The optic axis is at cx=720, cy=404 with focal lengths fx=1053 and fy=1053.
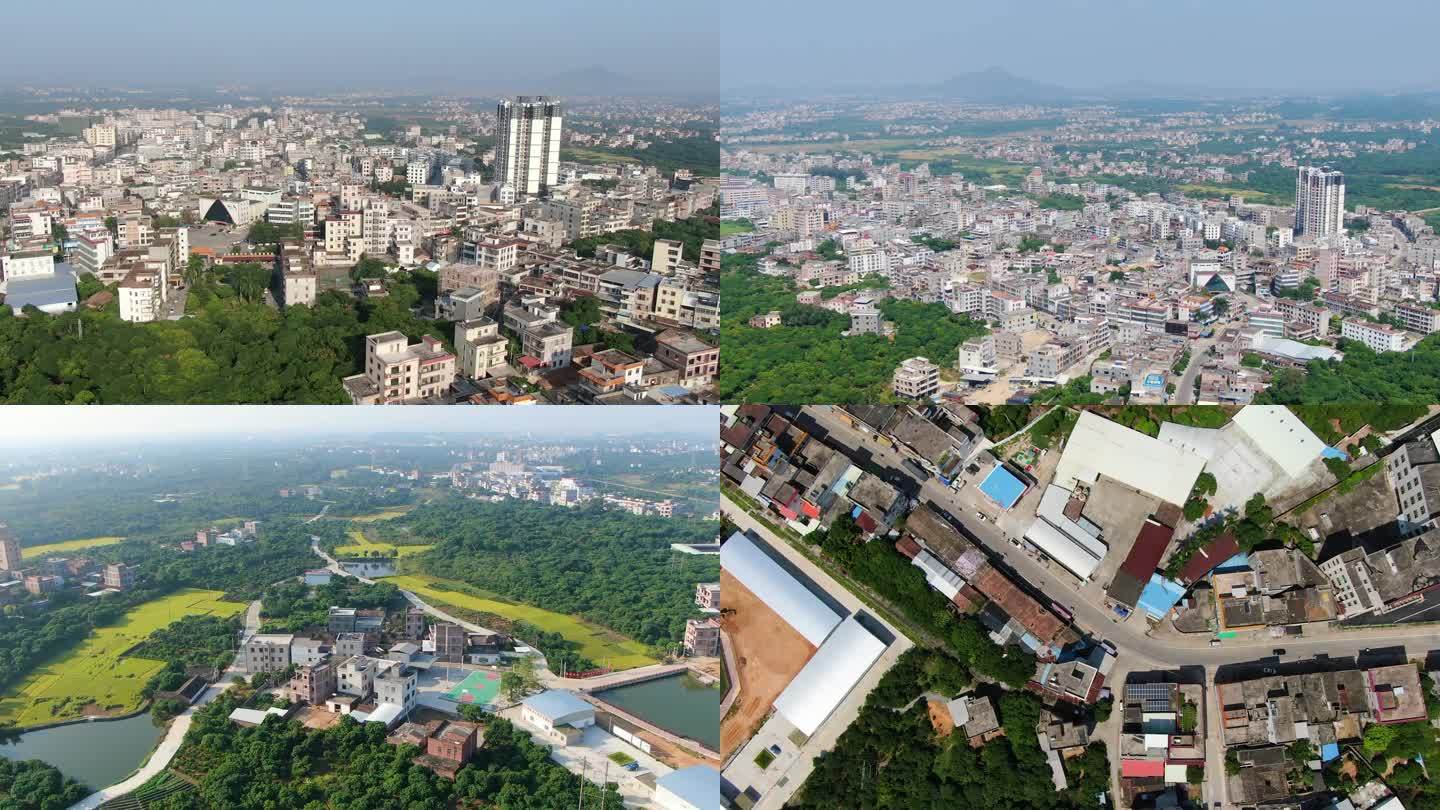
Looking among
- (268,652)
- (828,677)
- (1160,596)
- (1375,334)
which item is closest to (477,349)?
(268,652)

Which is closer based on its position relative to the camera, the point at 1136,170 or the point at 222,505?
the point at 222,505

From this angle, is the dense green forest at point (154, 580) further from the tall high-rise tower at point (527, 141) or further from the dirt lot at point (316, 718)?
the tall high-rise tower at point (527, 141)

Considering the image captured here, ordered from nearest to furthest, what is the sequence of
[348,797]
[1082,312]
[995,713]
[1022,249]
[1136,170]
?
1. [348,797]
2. [995,713]
3. [1082,312]
4. [1022,249]
5. [1136,170]

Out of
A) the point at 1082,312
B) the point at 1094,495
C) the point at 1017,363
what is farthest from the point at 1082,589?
the point at 1082,312

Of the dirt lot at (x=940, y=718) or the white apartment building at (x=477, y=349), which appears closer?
the dirt lot at (x=940, y=718)

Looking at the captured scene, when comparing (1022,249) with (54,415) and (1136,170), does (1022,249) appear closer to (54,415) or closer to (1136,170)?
(1136,170)

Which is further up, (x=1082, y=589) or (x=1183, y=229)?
(x=1183, y=229)

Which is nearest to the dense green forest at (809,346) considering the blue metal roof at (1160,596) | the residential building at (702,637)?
the residential building at (702,637)
